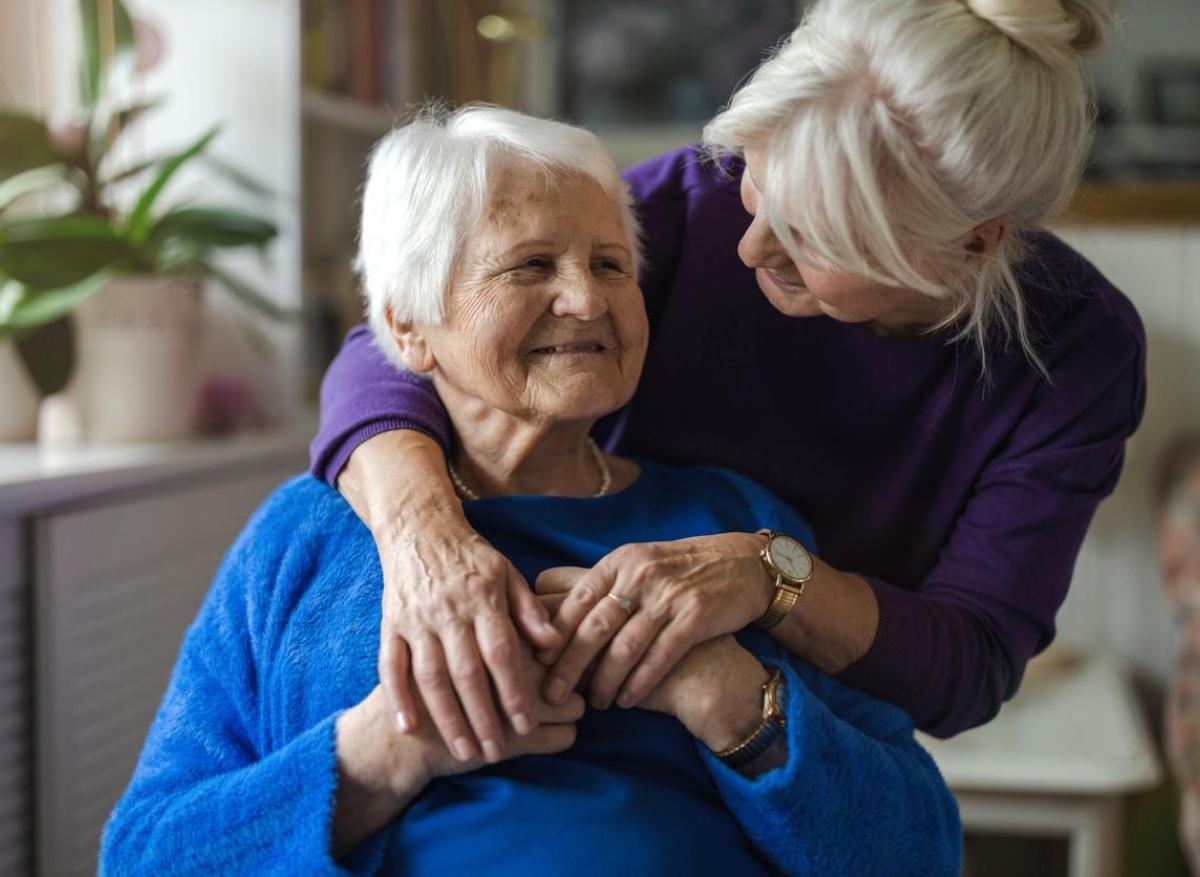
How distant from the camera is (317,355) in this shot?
8.98 ft

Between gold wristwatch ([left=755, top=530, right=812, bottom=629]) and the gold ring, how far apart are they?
0.14 meters

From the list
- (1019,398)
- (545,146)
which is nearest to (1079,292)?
(1019,398)

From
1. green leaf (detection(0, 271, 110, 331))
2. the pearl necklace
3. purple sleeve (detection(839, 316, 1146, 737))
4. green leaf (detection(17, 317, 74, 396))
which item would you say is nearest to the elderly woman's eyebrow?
the pearl necklace

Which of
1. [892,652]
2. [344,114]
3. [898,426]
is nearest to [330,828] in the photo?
[892,652]

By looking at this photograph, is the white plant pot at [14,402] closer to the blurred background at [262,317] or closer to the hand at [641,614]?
the blurred background at [262,317]

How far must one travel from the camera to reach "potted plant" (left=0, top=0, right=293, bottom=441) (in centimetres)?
194

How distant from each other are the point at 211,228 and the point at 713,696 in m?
1.37

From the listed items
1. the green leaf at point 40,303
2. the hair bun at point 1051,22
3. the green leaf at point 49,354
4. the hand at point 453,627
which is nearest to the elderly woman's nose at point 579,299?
the hand at point 453,627

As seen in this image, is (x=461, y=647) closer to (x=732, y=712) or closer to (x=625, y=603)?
(x=625, y=603)

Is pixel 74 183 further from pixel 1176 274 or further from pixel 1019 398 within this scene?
pixel 1176 274

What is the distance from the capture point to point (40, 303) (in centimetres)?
192

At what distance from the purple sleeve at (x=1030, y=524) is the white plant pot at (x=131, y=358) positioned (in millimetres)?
1317

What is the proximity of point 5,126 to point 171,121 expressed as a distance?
47 centimetres

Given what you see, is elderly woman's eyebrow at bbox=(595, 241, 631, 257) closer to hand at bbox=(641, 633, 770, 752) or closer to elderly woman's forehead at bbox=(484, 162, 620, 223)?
elderly woman's forehead at bbox=(484, 162, 620, 223)
